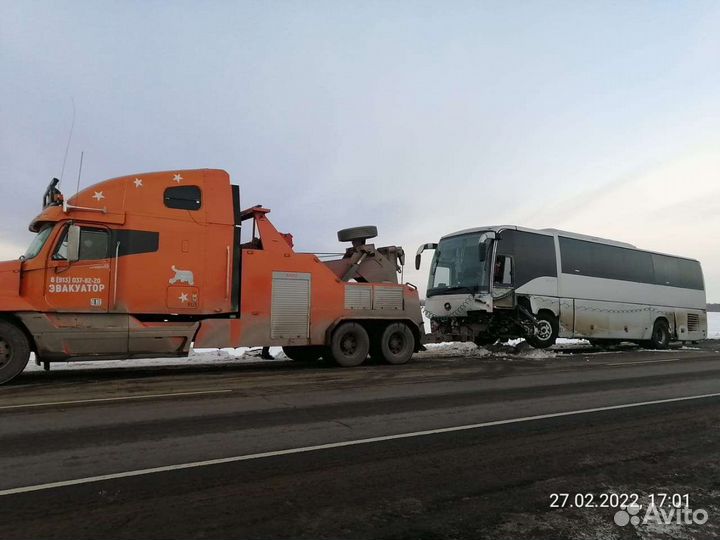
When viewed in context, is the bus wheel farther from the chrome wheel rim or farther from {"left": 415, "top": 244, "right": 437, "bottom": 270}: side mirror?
the chrome wheel rim

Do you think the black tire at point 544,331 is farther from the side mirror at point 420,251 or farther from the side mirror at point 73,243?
the side mirror at point 73,243

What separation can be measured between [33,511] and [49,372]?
8.35 m

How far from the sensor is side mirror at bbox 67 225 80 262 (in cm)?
909

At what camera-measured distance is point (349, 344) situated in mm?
12367

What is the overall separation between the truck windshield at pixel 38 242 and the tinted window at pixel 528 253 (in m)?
11.9

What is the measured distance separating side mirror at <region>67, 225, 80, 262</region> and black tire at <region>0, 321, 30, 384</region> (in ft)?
4.92

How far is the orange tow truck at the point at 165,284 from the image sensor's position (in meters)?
9.07

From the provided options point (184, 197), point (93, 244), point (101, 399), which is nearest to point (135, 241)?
point (93, 244)

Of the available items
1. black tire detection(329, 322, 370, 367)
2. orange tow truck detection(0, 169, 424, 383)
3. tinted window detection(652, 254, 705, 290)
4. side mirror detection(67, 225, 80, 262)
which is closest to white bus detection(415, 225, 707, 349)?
tinted window detection(652, 254, 705, 290)

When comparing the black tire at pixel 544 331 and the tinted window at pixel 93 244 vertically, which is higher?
the tinted window at pixel 93 244

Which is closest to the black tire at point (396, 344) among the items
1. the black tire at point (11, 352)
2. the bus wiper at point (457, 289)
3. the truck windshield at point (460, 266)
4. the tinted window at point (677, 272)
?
the bus wiper at point (457, 289)

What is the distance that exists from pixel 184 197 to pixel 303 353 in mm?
5289

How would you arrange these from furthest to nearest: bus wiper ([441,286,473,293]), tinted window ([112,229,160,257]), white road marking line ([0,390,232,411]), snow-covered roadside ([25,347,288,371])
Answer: bus wiper ([441,286,473,293]), snow-covered roadside ([25,347,288,371]), tinted window ([112,229,160,257]), white road marking line ([0,390,232,411])

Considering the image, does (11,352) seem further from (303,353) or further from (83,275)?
(303,353)
